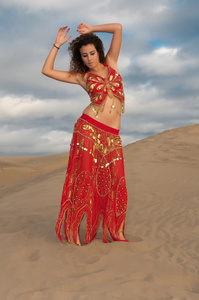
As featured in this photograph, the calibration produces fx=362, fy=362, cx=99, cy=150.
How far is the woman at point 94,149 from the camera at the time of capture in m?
4.59

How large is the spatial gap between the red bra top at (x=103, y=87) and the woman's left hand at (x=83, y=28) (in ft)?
1.76

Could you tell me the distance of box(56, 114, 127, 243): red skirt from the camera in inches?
181

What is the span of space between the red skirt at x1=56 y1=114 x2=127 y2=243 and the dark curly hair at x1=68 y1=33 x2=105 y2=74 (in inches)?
25.5

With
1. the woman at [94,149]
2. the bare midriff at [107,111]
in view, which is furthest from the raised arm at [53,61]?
the bare midriff at [107,111]

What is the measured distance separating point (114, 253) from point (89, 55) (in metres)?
2.43

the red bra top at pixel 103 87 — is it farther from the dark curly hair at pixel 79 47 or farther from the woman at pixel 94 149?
the dark curly hair at pixel 79 47

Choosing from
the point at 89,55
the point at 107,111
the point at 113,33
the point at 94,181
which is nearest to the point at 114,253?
the point at 94,181

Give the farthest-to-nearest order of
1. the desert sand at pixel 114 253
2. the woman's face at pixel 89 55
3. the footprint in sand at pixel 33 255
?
the woman's face at pixel 89 55 → the footprint in sand at pixel 33 255 → the desert sand at pixel 114 253

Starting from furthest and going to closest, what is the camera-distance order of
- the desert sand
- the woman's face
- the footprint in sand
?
1. the woman's face
2. the footprint in sand
3. the desert sand

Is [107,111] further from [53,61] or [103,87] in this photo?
[53,61]

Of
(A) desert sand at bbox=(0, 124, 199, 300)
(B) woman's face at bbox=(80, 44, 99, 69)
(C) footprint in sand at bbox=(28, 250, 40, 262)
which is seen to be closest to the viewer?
(A) desert sand at bbox=(0, 124, 199, 300)

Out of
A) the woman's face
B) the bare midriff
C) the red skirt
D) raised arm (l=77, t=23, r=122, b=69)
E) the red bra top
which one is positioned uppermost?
raised arm (l=77, t=23, r=122, b=69)

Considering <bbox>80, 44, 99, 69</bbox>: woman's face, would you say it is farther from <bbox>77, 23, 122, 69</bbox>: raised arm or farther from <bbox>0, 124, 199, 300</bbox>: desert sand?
<bbox>0, 124, 199, 300</bbox>: desert sand

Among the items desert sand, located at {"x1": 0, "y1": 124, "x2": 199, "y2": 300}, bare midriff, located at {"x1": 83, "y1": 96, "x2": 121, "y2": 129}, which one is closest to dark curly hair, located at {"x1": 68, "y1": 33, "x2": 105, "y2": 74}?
bare midriff, located at {"x1": 83, "y1": 96, "x2": 121, "y2": 129}
